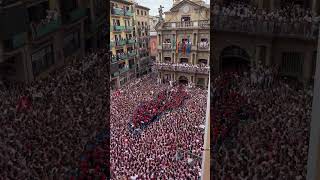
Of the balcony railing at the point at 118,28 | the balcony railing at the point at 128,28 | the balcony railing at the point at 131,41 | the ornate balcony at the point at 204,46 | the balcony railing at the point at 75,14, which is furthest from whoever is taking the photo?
the ornate balcony at the point at 204,46

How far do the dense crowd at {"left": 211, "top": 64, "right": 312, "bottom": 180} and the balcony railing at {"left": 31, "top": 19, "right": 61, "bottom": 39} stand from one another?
3.91 ft

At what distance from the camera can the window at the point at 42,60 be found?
7.70ft

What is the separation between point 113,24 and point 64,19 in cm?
170

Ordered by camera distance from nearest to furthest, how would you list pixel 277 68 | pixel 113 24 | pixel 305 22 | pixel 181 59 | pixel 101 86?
1. pixel 305 22
2. pixel 277 68
3. pixel 101 86
4. pixel 113 24
5. pixel 181 59

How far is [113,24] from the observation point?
4148 mm

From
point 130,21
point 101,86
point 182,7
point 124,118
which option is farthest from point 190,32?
point 101,86

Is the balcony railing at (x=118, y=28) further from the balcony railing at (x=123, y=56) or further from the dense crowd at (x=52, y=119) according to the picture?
the dense crowd at (x=52, y=119)

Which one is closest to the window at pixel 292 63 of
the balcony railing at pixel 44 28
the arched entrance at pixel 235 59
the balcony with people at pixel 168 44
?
the arched entrance at pixel 235 59

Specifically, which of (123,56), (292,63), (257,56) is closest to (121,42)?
(123,56)

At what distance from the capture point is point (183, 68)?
19.6 ft

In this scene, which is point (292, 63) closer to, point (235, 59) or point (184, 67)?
point (235, 59)

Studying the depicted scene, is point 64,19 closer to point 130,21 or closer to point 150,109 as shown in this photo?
point 130,21

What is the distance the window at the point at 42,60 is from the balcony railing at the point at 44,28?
103mm

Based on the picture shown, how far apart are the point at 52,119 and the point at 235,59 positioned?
1.36 metres
